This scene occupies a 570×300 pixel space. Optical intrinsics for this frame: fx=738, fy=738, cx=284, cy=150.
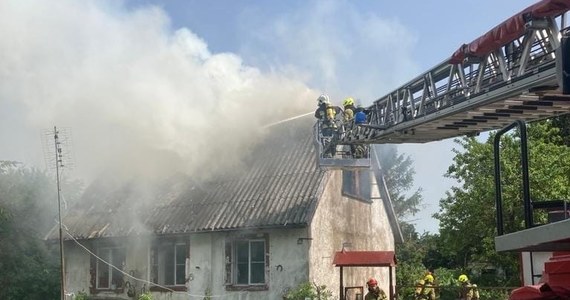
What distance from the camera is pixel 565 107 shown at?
8320mm

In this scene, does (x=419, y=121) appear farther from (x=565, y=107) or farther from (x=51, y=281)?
(x=51, y=281)

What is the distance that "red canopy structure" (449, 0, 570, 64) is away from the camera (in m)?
7.04

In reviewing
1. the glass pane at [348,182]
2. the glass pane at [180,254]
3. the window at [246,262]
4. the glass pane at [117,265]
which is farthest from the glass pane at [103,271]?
the glass pane at [348,182]

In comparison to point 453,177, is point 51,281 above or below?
below

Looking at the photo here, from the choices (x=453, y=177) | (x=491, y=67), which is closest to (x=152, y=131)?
(x=453, y=177)

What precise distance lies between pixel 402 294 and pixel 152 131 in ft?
25.3

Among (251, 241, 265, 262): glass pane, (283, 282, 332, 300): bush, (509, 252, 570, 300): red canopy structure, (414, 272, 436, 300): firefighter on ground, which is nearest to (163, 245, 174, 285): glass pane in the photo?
(251, 241, 265, 262): glass pane

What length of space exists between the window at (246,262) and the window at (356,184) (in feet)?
8.43

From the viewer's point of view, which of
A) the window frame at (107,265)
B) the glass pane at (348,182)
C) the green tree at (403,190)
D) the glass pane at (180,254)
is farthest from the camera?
the green tree at (403,190)

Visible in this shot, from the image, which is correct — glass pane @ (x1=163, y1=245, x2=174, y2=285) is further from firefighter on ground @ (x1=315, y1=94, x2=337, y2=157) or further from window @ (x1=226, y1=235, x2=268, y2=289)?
firefighter on ground @ (x1=315, y1=94, x2=337, y2=157)

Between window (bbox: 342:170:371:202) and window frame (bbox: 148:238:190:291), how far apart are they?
441cm

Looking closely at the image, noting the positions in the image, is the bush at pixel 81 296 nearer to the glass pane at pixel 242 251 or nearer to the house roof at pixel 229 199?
the house roof at pixel 229 199

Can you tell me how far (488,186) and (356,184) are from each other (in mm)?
4065

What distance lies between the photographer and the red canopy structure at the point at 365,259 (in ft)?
51.6
